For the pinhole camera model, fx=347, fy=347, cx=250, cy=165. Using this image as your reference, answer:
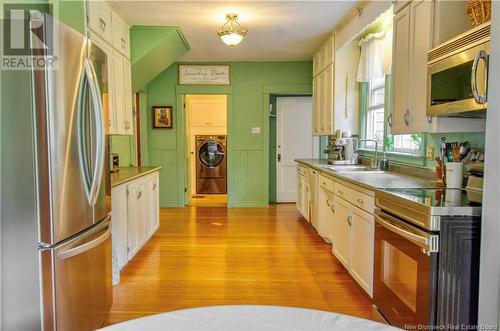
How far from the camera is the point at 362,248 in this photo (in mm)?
2604

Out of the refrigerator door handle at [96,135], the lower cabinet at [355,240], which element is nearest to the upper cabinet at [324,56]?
the lower cabinet at [355,240]

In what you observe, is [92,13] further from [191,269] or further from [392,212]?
[392,212]

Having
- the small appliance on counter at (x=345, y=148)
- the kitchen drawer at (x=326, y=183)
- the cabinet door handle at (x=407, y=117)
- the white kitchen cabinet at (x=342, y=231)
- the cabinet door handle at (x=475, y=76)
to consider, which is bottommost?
the white kitchen cabinet at (x=342, y=231)

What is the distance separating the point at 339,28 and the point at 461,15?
2325 millimetres

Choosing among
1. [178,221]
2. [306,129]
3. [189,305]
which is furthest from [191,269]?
[306,129]

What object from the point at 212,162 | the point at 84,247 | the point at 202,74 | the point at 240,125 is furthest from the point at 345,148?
the point at 212,162

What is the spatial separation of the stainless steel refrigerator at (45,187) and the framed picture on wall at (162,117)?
14.4 ft

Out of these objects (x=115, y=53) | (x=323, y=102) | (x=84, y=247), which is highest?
(x=115, y=53)

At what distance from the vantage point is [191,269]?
3293 millimetres

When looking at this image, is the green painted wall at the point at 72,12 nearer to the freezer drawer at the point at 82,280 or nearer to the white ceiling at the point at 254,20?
the white ceiling at the point at 254,20

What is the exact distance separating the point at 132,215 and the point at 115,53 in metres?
1.77

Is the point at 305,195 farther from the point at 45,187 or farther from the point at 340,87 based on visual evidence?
the point at 45,187

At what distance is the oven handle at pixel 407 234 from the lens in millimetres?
1666

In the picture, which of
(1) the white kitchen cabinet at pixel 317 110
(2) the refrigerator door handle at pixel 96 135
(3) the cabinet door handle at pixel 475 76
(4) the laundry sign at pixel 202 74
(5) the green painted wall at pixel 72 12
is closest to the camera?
(3) the cabinet door handle at pixel 475 76
